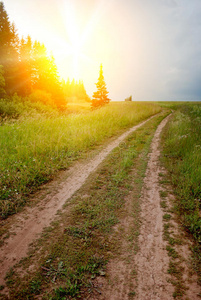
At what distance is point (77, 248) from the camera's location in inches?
96.3

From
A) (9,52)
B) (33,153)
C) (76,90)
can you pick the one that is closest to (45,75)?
(9,52)

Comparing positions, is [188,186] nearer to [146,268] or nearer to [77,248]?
[146,268]

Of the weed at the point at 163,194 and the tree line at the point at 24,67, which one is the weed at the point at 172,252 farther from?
the tree line at the point at 24,67

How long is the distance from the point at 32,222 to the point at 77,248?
3.75 feet

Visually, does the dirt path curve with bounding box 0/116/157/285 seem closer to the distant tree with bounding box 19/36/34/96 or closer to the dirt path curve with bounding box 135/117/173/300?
the dirt path curve with bounding box 135/117/173/300

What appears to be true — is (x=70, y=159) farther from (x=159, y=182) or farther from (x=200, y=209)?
(x=200, y=209)

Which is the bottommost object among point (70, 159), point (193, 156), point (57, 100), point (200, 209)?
point (200, 209)

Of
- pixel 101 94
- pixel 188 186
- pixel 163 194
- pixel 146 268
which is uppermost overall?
pixel 101 94

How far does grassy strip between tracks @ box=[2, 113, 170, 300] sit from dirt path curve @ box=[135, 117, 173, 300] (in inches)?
8.2

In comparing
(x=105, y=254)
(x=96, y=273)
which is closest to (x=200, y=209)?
(x=105, y=254)

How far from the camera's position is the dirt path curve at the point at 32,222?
2.31m

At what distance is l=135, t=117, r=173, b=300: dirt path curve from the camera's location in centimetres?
191

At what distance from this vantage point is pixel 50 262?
221 centimetres

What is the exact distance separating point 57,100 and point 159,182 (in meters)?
27.4
